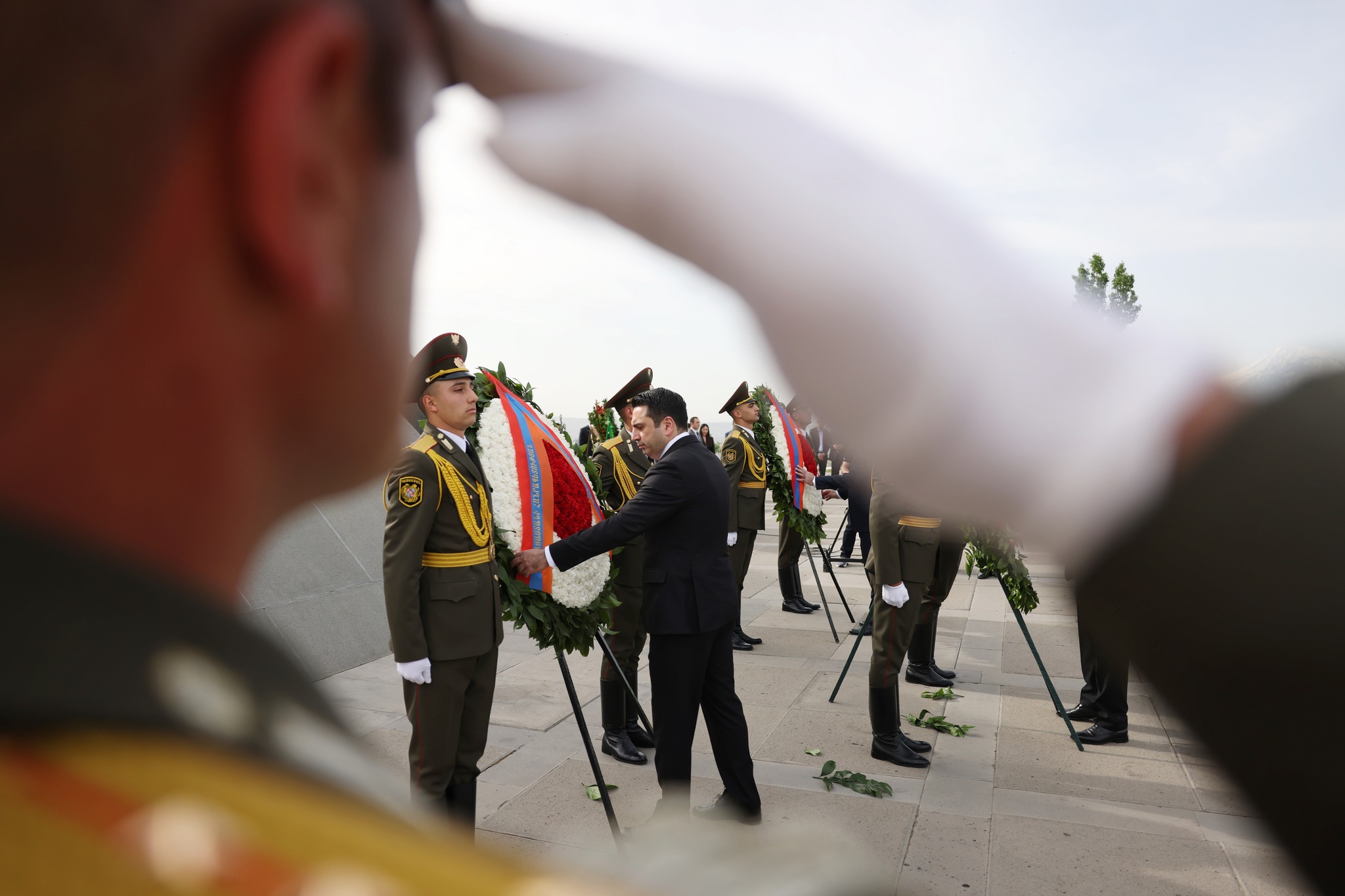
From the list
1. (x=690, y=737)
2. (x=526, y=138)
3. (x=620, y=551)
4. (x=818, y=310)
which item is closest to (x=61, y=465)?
(x=526, y=138)

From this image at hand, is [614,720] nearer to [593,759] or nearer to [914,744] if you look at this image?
[593,759]

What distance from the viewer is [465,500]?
4.01 m

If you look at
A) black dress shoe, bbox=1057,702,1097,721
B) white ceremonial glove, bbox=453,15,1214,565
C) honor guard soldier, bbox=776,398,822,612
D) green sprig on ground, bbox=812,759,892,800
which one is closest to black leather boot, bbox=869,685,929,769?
green sprig on ground, bbox=812,759,892,800

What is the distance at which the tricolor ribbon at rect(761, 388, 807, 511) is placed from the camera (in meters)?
8.93

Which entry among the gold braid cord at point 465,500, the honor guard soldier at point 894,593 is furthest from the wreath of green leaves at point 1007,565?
the gold braid cord at point 465,500

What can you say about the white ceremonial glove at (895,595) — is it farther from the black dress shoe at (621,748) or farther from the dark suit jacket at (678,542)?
the black dress shoe at (621,748)

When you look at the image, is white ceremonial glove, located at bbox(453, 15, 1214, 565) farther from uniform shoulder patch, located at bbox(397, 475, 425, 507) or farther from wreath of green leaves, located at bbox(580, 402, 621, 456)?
Result: wreath of green leaves, located at bbox(580, 402, 621, 456)

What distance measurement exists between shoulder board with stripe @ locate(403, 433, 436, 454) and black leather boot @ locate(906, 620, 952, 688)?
14.9ft

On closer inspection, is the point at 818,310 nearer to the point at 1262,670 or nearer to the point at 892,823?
the point at 1262,670

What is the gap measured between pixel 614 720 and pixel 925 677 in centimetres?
290

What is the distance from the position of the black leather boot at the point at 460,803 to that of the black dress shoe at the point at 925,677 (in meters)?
4.13

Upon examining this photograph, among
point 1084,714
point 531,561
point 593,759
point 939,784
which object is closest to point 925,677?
point 1084,714

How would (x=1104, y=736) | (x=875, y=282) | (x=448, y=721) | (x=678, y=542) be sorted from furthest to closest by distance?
(x=1104, y=736) → (x=678, y=542) → (x=448, y=721) → (x=875, y=282)

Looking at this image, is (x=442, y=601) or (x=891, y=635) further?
(x=891, y=635)
